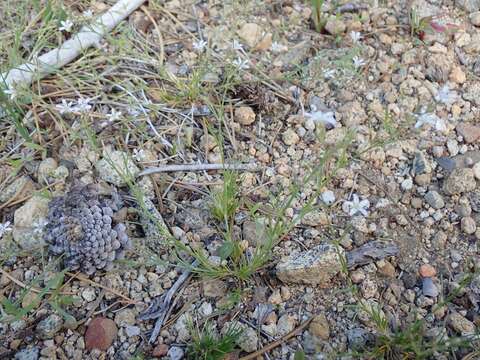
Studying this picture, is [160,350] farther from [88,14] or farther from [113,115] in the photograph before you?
[88,14]

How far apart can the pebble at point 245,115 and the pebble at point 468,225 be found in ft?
3.23

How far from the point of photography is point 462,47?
269cm

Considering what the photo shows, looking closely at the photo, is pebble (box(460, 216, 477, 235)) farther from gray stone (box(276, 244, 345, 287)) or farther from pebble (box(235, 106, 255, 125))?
pebble (box(235, 106, 255, 125))

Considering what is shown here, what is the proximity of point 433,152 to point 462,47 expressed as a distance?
27.2 inches

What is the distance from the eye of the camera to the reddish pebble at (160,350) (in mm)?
1839

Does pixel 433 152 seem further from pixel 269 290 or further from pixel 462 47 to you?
pixel 269 290

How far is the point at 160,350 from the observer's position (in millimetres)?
1845

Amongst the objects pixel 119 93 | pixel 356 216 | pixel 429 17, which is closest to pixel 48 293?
pixel 119 93

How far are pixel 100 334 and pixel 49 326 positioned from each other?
179 millimetres

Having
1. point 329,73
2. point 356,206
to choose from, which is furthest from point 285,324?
point 329,73

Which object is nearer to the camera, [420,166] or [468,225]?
[468,225]

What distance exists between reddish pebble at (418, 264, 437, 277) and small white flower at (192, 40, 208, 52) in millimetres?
1373

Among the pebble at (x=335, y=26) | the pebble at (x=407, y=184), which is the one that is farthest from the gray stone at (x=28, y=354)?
the pebble at (x=335, y=26)

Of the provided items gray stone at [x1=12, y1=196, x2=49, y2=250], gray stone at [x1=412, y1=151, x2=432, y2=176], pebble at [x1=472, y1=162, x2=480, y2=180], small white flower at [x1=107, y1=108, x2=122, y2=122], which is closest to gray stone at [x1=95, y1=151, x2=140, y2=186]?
small white flower at [x1=107, y1=108, x2=122, y2=122]
